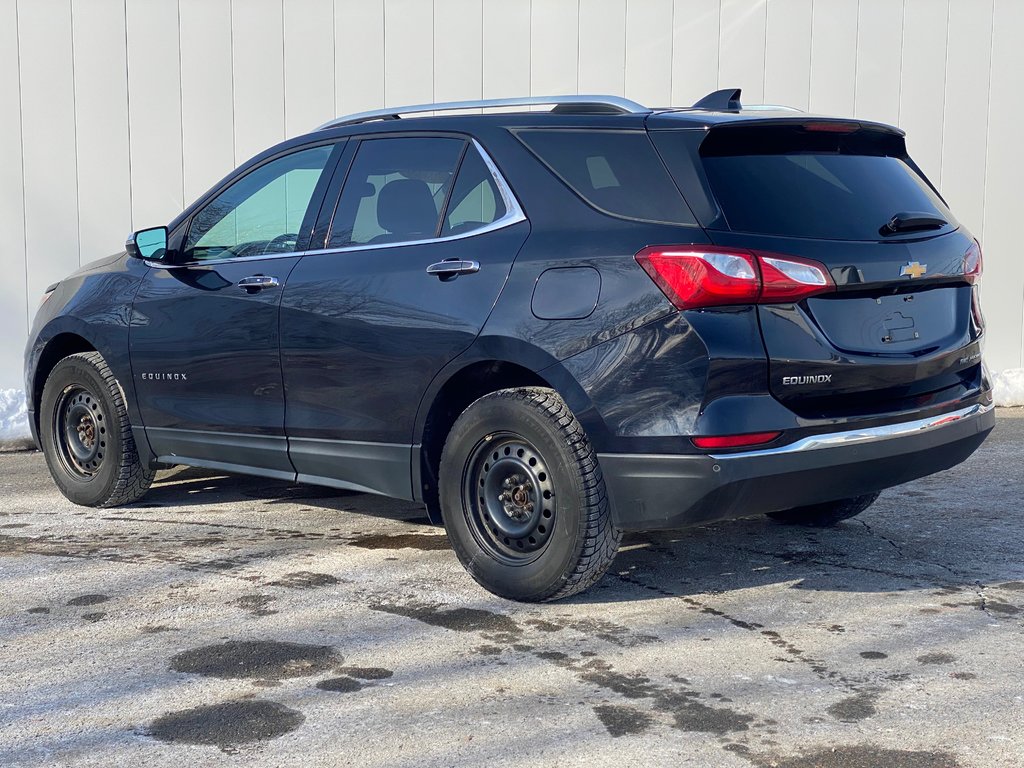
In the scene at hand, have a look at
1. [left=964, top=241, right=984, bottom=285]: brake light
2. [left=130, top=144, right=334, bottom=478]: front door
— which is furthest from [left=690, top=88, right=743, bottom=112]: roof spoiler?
[left=130, top=144, right=334, bottom=478]: front door

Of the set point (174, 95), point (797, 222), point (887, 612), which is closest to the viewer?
point (797, 222)

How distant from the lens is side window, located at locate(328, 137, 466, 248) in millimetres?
4934

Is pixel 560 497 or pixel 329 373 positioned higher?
pixel 329 373

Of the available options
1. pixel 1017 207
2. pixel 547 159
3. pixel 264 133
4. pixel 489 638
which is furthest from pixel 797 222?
pixel 1017 207

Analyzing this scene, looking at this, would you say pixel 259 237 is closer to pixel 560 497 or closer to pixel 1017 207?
pixel 560 497

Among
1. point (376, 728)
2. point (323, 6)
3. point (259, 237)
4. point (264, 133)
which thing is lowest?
point (376, 728)

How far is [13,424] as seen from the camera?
8.54m

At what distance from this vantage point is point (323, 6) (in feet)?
30.3

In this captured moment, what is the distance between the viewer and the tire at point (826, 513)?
5648 millimetres

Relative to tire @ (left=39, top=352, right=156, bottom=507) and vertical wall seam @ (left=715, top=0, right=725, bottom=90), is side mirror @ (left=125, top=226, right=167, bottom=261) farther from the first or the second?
vertical wall seam @ (left=715, top=0, right=725, bottom=90)

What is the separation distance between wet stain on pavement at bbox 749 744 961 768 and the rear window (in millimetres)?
1643

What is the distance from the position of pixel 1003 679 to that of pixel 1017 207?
726 centimetres

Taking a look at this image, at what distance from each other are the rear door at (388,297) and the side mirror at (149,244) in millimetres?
964

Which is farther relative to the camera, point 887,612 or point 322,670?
point 887,612
